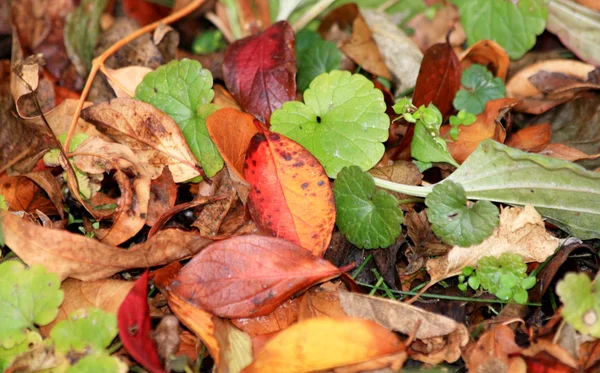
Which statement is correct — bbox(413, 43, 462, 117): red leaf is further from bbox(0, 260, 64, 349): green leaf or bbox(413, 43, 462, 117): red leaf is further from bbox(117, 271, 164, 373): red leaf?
bbox(0, 260, 64, 349): green leaf

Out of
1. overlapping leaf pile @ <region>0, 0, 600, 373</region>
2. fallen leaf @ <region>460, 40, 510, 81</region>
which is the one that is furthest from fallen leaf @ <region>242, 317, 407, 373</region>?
fallen leaf @ <region>460, 40, 510, 81</region>

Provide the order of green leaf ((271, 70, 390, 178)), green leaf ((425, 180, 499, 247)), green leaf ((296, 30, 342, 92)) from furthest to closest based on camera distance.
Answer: green leaf ((296, 30, 342, 92)), green leaf ((271, 70, 390, 178)), green leaf ((425, 180, 499, 247))

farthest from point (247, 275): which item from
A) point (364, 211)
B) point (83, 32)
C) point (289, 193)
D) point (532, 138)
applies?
point (83, 32)

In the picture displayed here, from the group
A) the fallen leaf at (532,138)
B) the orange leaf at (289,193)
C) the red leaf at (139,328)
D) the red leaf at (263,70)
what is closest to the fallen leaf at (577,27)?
the fallen leaf at (532,138)

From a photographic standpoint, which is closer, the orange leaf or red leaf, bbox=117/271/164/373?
red leaf, bbox=117/271/164/373

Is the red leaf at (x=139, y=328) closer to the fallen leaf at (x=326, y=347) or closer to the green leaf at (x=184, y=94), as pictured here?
the fallen leaf at (x=326, y=347)

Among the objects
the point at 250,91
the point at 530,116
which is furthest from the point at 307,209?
the point at 530,116
